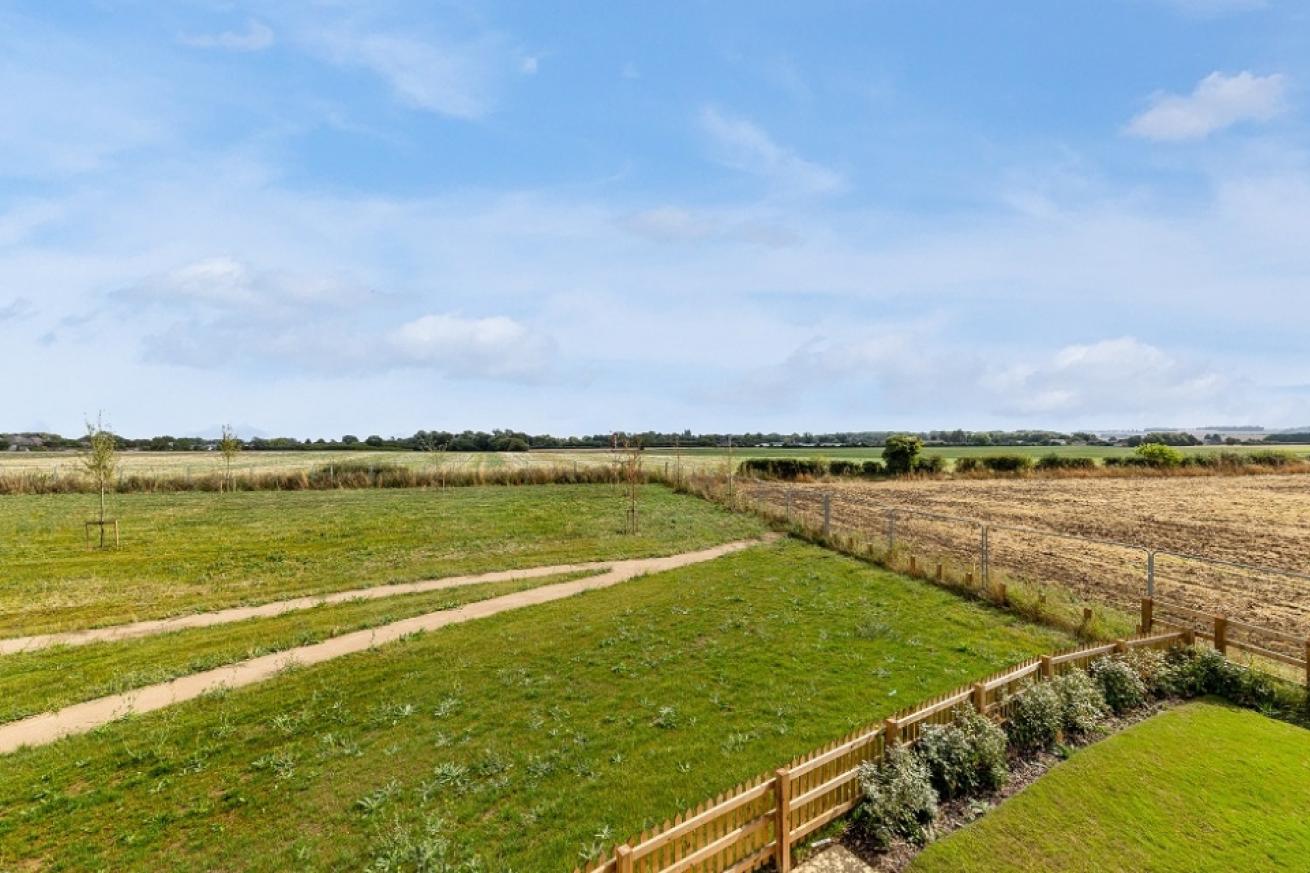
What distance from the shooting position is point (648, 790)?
255 inches

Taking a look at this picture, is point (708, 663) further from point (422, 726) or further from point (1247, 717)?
point (1247, 717)

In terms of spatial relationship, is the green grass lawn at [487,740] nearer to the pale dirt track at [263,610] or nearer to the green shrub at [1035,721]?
the green shrub at [1035,721]

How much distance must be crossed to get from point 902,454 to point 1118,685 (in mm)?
46128

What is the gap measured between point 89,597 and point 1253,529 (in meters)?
39.0

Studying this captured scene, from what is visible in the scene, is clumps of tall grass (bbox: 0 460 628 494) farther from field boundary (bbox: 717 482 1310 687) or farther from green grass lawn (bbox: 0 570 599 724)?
green grass lawn (bbox: 0 570 599 724)

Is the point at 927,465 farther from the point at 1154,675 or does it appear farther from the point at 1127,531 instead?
the point at 1154,675

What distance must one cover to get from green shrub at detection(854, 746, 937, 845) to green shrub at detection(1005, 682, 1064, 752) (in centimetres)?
194

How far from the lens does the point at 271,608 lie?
14.2m

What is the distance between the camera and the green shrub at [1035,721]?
295 inches

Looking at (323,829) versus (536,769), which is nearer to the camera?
(323,829)

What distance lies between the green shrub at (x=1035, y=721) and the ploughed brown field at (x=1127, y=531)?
4997mm

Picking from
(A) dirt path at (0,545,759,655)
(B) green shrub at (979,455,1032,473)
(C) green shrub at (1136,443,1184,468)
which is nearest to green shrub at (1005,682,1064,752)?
(A) dirt path at (0,545,759,655)

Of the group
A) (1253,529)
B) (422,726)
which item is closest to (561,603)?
(422,726)

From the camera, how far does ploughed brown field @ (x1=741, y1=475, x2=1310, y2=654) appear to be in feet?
45.0
